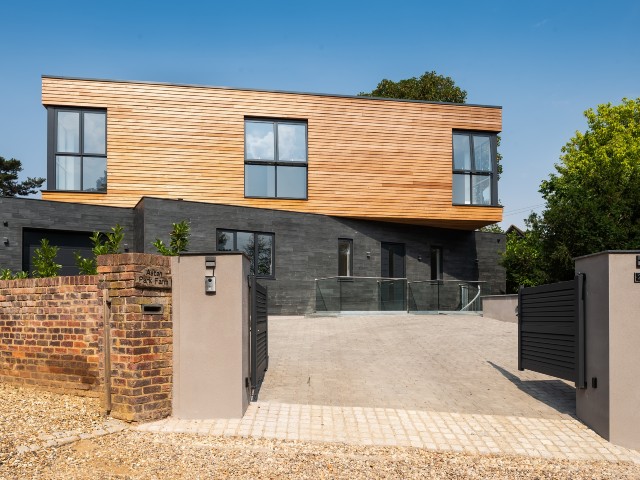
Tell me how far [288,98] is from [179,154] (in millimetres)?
3947

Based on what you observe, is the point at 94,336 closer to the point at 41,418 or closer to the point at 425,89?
the point at 41,418

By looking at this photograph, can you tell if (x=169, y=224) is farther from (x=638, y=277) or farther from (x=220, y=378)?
(x=638, y=277)

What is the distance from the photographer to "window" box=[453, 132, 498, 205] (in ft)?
65.5

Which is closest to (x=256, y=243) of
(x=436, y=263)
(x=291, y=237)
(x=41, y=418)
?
(x=291, y=237)

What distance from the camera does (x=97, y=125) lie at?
17.5 m

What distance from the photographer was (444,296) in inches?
754

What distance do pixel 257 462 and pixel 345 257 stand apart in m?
14.0

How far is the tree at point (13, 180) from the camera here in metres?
44.0

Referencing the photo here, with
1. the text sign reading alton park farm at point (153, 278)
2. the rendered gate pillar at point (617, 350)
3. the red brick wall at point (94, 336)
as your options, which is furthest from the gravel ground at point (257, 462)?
the text sign reading alton park farm at point (153, 278)

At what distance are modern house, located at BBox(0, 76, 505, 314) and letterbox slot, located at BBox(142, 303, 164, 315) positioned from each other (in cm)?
930

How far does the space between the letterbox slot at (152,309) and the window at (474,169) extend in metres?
14.7

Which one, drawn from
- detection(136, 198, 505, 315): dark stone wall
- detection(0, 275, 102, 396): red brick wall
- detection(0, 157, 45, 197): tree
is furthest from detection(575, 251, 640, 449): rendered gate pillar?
detection(0, 157, 45, 197): tree

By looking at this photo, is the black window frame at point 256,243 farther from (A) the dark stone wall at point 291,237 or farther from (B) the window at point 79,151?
(B) the window at point 79,151

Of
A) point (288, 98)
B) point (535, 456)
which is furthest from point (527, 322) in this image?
point (288, 98)
